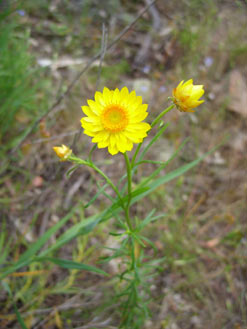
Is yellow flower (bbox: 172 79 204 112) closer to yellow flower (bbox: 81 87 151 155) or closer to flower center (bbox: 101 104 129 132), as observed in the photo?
yellow flower (bbox: 81 87 151 155)

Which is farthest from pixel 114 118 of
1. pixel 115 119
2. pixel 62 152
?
pixel 62 152

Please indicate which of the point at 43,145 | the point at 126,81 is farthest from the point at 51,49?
the point at 43,145

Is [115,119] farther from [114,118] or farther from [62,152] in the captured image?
[62,152]

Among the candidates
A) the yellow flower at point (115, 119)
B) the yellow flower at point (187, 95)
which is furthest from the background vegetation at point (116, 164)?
the yellow flower at point (187, 95)

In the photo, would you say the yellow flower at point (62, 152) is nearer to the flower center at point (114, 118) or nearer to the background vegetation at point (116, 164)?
the flower center at point (114, 118)

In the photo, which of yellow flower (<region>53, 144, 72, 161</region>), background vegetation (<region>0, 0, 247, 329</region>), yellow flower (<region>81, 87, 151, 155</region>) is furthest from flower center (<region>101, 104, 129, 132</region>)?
background vegetation (<region>0, 0, 247, 329</region>)

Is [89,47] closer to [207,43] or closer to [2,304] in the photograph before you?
[207,43]
